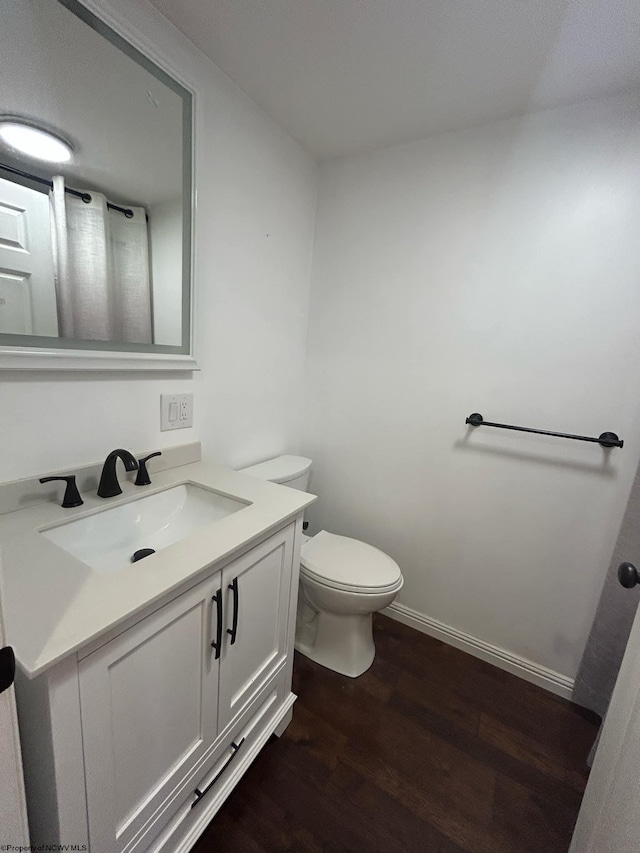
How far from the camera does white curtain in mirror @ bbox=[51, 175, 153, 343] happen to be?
0.89 meters

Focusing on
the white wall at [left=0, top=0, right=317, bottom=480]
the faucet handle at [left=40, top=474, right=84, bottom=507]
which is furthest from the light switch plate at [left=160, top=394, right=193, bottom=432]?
the faucet handle at [left=40, top=474, right=84, bottom=507]

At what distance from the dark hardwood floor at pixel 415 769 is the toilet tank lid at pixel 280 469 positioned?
2.69 feet

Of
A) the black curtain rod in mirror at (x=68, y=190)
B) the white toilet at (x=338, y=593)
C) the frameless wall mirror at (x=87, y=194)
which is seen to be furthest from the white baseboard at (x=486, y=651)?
the black curtain rod in mirror at (x=68, y=190)

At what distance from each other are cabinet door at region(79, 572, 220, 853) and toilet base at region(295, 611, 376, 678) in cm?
69

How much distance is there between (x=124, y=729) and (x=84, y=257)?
43.0 inches

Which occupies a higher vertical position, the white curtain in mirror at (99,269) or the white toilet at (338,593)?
the white curtain in mirror at (99,269)

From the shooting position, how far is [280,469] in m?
1.64

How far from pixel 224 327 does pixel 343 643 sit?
4.61ft

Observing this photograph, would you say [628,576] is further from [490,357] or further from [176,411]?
[176,411]

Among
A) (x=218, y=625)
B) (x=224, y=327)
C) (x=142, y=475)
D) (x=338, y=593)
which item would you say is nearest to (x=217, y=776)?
(x=218, y=625)

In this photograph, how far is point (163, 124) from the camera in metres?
1.06

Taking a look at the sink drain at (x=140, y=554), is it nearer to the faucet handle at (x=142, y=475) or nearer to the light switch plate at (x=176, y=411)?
the faucet handle at (x=142, y=475)

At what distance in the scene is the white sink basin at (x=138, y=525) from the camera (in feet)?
2.94

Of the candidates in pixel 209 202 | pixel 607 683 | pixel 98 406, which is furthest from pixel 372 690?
pixel 209 202
